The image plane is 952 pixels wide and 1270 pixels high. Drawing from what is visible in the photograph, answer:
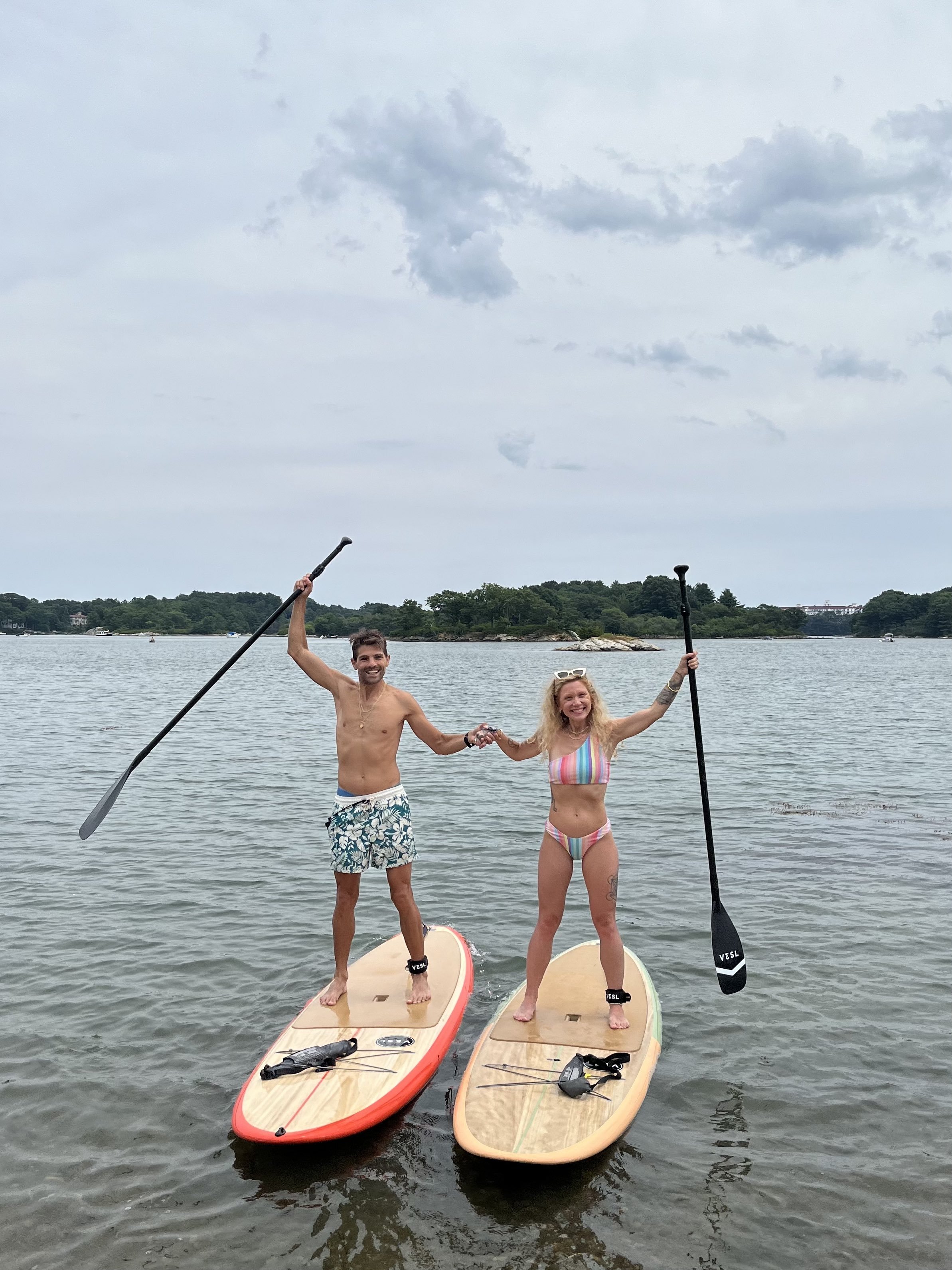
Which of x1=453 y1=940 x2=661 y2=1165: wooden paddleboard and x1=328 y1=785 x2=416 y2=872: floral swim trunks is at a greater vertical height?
x1=328 y1=785 x2=416 y2=872: floral swim trunks

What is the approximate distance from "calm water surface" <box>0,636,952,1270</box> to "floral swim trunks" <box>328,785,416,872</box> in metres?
1.49

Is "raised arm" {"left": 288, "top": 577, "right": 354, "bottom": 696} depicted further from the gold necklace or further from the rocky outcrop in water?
the rocky outcrop in water

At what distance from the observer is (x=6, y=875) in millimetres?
10867

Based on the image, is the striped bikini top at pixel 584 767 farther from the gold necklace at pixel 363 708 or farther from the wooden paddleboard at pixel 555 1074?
the wooden paddleboard at pixel 555 1074

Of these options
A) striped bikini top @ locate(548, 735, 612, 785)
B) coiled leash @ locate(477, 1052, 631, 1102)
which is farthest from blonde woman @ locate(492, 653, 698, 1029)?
coiled leash @ locate(477, 1052, 631, 1102)

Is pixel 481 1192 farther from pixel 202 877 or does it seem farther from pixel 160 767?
pixel 160 767

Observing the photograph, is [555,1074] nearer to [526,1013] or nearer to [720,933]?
[526,1013]

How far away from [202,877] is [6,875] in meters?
2.25

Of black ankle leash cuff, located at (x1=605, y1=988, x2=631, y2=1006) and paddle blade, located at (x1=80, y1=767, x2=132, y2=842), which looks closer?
black ankle leash cuff, located at (x1=605, y1=988, x2=631, y2=1006)

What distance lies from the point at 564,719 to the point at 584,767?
0.38 meters

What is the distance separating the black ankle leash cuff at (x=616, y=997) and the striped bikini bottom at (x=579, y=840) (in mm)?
1014

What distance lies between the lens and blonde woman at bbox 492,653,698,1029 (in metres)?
6.10

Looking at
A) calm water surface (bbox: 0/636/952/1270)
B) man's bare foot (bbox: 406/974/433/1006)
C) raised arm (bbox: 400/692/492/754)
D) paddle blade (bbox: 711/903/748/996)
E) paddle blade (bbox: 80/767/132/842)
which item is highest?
raised arm (bbox: 400/692/492/754)

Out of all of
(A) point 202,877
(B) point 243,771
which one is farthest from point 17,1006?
(B) point 243,771
